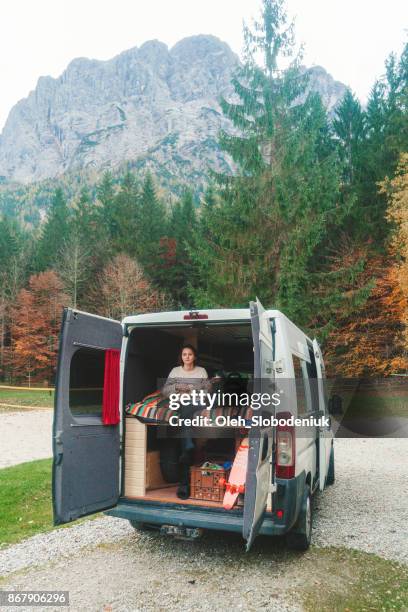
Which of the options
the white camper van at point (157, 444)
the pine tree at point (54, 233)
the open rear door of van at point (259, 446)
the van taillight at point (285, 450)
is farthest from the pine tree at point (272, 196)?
the pine tree at point (54, 233)

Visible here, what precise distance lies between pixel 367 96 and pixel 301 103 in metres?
12.2

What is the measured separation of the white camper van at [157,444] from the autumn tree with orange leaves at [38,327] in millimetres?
29275

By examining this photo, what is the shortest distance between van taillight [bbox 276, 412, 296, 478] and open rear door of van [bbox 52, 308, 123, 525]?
158 cm

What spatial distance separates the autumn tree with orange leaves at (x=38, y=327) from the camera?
34.0m

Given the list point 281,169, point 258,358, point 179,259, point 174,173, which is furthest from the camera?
point 174,173

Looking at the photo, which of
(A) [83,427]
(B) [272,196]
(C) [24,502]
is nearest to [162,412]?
(A) [83,427]

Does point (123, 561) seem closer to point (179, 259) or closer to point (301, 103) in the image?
point (301, 103)

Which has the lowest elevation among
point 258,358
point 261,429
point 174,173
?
point 261,429

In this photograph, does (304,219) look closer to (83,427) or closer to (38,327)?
(83,427)

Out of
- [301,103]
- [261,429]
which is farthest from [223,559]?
[301,103]

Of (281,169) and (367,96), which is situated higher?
(367,96)

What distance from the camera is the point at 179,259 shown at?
36688mm

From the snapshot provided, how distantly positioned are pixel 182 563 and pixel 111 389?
179cm

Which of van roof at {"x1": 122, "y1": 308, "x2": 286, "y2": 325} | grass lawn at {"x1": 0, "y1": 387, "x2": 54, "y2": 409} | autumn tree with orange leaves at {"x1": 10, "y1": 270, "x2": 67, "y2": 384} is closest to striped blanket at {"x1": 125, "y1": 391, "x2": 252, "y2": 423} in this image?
van roof at {"x1": 122, "y1": 308, "x2": 286, "y2": 325}
